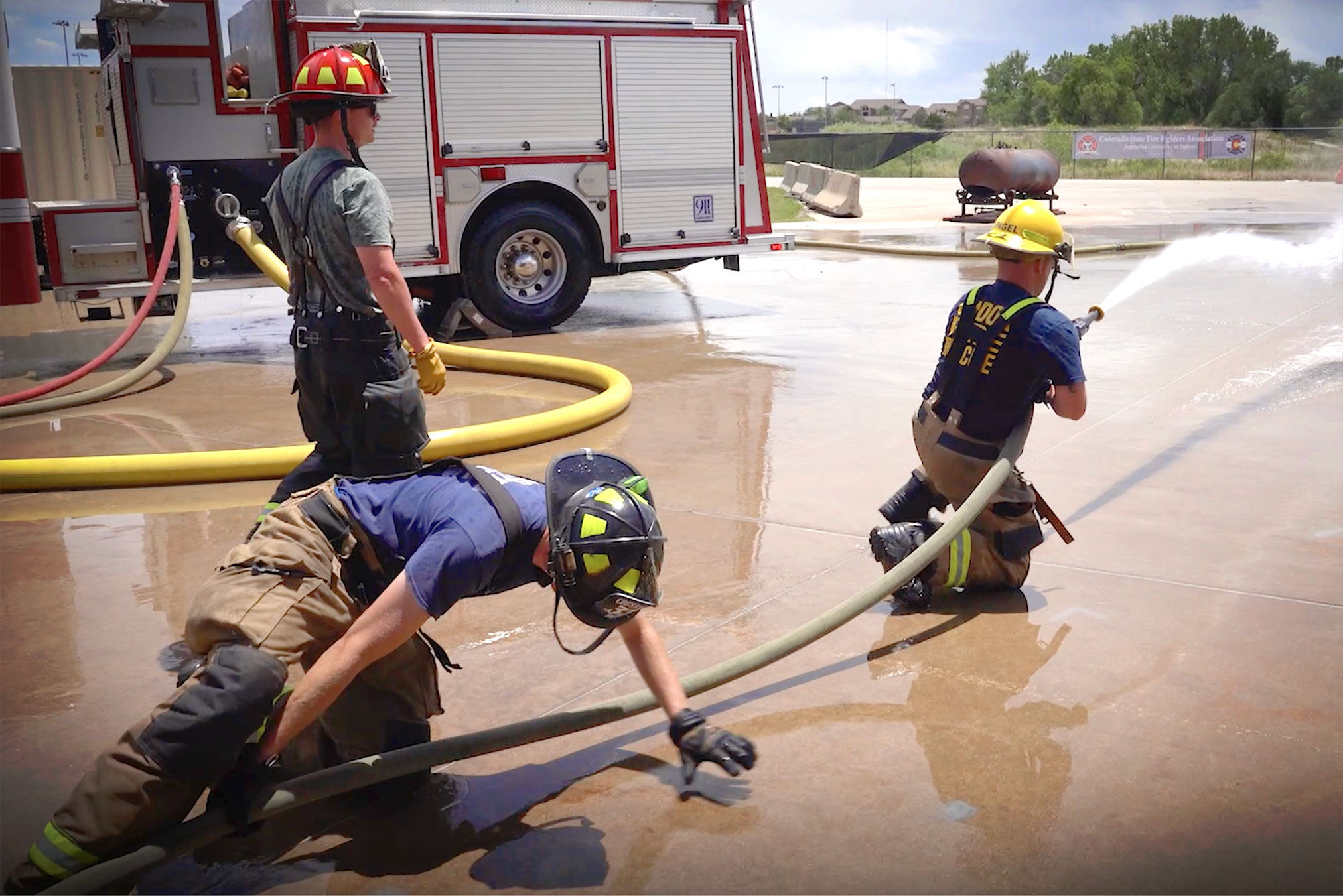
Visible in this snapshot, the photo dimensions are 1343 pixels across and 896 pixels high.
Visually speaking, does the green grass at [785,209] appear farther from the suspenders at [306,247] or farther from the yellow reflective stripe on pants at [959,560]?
the suspenders at [306,247]

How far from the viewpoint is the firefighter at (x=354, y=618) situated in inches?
93.7

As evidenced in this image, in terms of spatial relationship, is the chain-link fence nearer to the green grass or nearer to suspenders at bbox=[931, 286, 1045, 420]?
the green grass

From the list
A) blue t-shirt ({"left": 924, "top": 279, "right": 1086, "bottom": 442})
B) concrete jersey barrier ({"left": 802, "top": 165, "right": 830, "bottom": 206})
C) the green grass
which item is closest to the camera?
blue t-shirt ({"left": 924, "top": 279, "right": 1086, "bottom": 442})

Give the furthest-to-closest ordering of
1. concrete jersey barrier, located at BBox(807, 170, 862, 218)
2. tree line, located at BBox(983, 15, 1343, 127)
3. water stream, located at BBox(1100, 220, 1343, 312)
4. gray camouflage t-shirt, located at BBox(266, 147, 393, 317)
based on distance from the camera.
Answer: concrete jersey barrier, located at BBox(807, 170, 862, 218) → tree line, located at BBox(983, 15, 1343, 127) → water stream, located at BBox(1100, 220, 1343, 312) → gray camouflage t-shirt, located at BBox(266, 147, 393, 317)

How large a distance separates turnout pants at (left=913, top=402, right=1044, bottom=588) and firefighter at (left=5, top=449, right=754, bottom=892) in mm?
1722

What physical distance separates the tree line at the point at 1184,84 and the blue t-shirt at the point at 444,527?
6279mm

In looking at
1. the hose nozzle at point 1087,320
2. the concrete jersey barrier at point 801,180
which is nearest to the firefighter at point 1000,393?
the hose nozzle at point 1087,320

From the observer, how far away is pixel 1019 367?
13.6ft

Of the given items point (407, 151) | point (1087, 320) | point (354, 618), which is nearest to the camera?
point (354, 618)

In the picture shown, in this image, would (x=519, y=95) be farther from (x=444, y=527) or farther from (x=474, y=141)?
(x=444, y=527)

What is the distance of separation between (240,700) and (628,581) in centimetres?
77

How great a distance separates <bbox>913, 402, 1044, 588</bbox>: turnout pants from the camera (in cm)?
416

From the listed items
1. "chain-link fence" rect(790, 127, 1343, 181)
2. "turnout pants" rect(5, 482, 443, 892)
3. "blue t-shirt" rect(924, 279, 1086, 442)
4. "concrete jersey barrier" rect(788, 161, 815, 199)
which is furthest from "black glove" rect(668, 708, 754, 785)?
"chain-link fence" rect(790, 127, 1343, 181)

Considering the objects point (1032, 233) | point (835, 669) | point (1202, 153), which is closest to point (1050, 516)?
point (1032, 233)
